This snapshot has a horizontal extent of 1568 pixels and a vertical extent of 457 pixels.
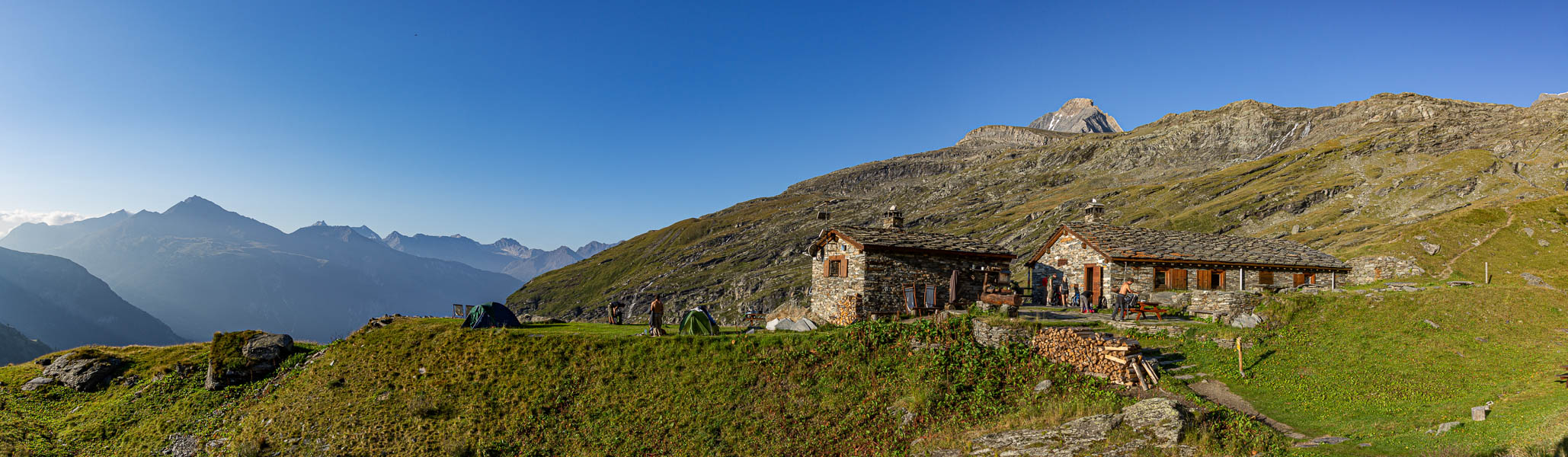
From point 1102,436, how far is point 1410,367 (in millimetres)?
13776

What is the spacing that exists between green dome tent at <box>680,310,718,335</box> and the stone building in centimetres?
818

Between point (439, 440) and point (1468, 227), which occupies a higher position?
point (1468, 227)

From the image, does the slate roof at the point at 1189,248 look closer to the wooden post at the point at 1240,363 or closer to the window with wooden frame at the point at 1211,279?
the window with wooden frame at the point at 1211,279

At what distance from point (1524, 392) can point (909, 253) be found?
23059 mm

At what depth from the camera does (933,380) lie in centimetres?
2188

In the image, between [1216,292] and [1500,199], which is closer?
[1216,292]

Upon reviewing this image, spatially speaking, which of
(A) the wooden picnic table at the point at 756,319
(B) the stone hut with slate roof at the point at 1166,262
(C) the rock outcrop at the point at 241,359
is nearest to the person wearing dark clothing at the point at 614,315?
(A) the wooden picnic table at the point at 756,319

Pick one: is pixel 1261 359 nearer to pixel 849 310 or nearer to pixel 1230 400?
pixel 1230 400

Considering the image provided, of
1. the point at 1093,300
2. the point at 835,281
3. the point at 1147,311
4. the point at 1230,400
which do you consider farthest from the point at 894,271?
the point at 1230,400

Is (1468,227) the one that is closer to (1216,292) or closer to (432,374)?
(1216,292)

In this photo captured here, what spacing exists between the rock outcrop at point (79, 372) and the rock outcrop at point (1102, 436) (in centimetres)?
3876

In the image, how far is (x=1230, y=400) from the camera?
1961 centimetres

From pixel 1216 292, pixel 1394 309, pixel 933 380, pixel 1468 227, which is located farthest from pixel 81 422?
pixel 1468 227

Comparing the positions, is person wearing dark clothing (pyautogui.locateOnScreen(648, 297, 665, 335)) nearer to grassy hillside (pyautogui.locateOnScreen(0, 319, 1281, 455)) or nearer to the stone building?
grassy hillside (pyautogui.locateOnScreen(0, 319, 1281, 455))
